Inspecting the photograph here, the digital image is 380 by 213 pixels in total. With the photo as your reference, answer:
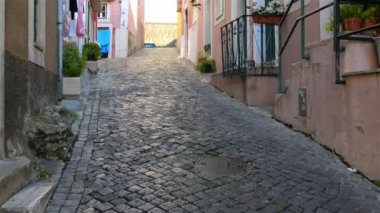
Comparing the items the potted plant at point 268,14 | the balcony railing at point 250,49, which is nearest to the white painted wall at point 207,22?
the balcony railing at point 250,49

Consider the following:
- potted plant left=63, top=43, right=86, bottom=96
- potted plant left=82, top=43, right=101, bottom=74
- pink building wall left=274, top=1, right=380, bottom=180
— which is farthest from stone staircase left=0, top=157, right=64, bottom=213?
potted plant left=82, top=43, right=101, bottom=74

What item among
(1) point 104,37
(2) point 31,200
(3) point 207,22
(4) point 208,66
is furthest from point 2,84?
(1) point 104,37

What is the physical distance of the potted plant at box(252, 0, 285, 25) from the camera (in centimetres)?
891

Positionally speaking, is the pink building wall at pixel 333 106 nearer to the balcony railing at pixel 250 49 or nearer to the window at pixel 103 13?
the balcony railing at pixel 250 49

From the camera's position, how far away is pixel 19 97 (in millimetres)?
5160

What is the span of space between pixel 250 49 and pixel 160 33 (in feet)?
114

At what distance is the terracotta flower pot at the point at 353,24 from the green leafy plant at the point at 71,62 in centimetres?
569

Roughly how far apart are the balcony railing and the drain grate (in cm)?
413

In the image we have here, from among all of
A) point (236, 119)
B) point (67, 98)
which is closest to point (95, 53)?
point (67, 98)

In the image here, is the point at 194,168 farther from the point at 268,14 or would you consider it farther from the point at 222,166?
the point at 268,14

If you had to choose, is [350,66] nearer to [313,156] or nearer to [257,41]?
Result: [313,156]

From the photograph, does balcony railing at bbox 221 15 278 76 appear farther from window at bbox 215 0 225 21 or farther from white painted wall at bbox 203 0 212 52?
white painted wall at bbox 203 0 212 52

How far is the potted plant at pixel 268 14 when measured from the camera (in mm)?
8914

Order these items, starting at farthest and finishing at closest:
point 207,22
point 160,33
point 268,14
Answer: point 160,33
point 207,22
point 268,14
